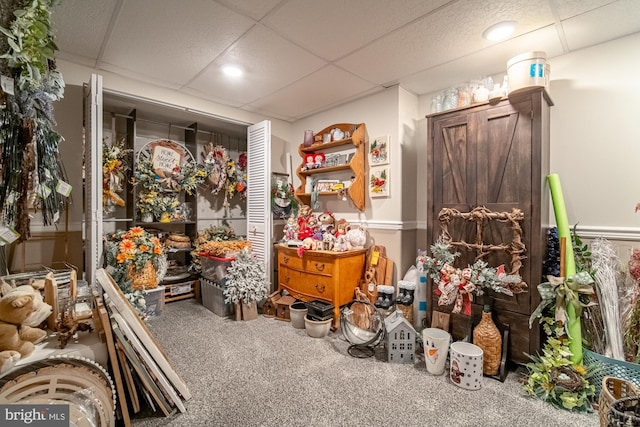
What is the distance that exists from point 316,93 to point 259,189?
52.0 inches

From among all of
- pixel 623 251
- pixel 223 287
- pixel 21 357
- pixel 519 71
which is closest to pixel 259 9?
pixel 519 71

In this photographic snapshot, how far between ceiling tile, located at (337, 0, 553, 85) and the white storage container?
23cm

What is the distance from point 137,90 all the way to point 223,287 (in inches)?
89.6

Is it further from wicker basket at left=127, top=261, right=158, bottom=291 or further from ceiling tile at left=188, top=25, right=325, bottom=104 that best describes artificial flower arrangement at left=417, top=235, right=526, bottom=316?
wicker basket at left=127, top=261, right=158, bottom=291

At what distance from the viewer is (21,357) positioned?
49.6 inches

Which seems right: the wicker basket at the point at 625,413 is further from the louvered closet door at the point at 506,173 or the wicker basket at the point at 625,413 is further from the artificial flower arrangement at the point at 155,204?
the artificial flower arrangement at the point at 155,204

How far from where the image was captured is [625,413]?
1.12 meters

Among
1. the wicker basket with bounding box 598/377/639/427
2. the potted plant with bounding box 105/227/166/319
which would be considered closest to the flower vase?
the wicker basket with bounding box 598/377/639/427

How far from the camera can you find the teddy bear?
120 centimetres

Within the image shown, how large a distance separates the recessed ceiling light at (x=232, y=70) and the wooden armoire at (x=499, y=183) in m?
1.87

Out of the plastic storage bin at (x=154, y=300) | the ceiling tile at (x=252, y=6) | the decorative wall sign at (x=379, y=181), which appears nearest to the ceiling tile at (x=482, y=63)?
the decorative wall sign at (x=379, y=181)

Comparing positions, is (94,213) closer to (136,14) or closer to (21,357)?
(21,357)

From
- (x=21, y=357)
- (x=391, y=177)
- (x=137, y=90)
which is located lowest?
(x=21, y=357)

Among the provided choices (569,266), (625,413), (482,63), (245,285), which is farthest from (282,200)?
(625,413)
